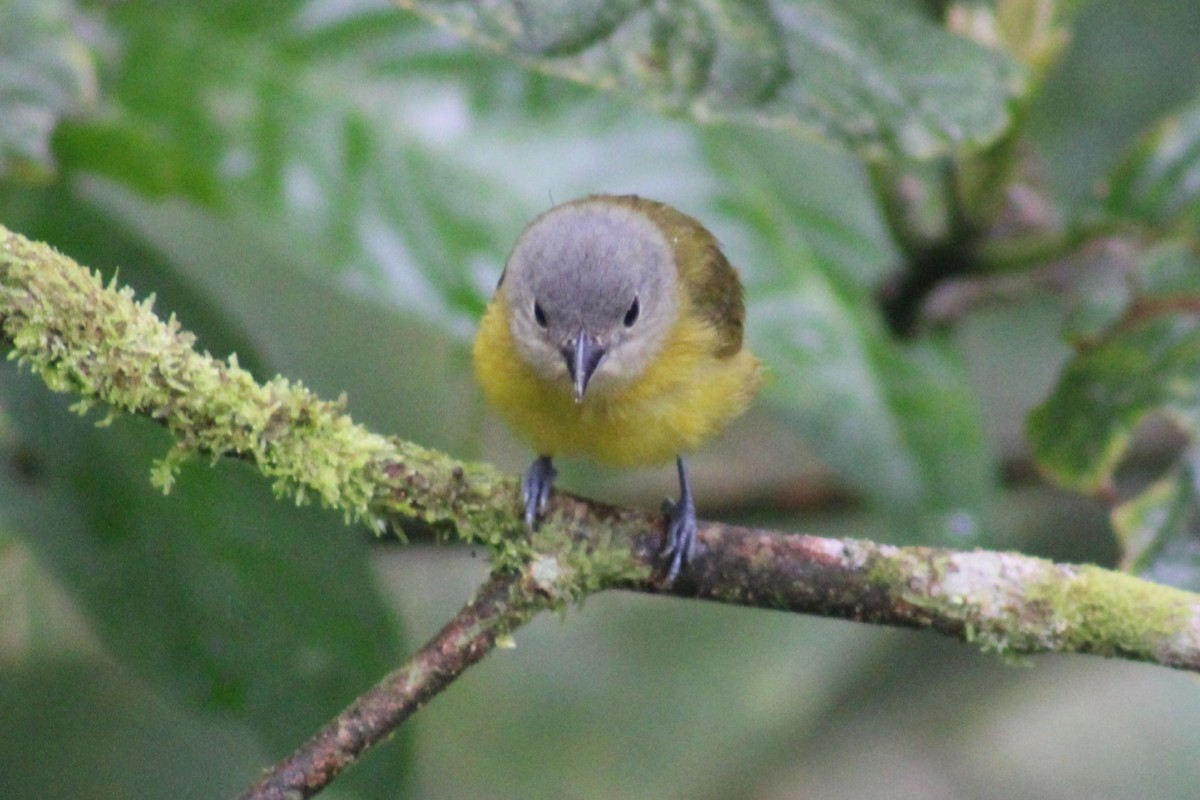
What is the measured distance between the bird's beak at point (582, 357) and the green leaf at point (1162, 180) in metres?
1.17

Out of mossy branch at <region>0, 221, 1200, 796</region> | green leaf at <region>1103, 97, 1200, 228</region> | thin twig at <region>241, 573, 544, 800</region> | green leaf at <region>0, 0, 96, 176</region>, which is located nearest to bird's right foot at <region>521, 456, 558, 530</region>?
mossy branch at <region>0, 221, 1200, 796</region>

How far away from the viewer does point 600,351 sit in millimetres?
2414

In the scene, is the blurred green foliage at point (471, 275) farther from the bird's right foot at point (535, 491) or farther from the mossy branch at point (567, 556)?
the mossy branch at point (567, 556)

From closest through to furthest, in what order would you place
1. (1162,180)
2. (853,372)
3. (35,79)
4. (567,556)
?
1. (567,556)
2. (35,79)
3. (853,372)
4. (1162,180)

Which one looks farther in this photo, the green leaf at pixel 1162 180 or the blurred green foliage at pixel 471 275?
the green leaf at pixel 1162 180

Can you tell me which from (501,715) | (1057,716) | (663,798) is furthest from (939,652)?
(501,715)

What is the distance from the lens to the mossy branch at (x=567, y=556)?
1.62m

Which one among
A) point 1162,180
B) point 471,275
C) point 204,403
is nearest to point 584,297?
point 471,275

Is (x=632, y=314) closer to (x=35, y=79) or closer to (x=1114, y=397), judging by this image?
Answer: (x=1114, y=397)

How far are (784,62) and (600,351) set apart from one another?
23.5 inches

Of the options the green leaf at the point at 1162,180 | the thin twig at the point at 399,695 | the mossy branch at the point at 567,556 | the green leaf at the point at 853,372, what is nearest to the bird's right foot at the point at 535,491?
→ the mossy branch at the point at 567,556

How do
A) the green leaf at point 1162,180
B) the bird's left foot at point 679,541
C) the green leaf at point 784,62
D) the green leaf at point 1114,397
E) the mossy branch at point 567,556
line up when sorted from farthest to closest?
the green leaf at point 1162,180 → the green leaf at point 1114,397 → the green leaf at point 784,62 → the bird's left foot at point 679,541 → the mossy branch at point 567,556

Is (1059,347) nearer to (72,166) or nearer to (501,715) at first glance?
(501,715)

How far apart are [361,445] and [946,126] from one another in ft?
3.89
